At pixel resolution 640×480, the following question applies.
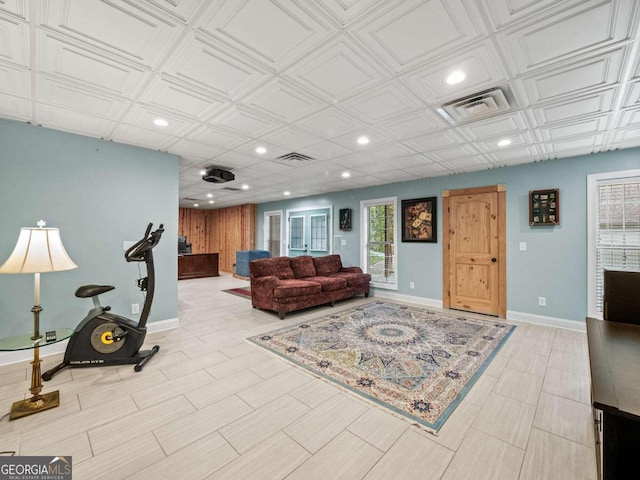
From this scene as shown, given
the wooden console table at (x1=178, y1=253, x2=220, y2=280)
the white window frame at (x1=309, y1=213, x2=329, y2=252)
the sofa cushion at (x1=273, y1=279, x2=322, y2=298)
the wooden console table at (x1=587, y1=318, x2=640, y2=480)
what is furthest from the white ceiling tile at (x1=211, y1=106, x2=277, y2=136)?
the wooden console table at (x1=178, y1=253, x2=220, y2=280)

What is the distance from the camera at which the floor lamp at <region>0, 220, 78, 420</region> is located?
2.00m

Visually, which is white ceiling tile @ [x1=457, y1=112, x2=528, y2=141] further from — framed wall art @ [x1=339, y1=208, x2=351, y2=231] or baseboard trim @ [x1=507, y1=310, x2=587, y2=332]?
framed wall art @ [x1=339, y1=208, x2=351, y2=231]

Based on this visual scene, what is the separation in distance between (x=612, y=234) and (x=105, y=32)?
576cm

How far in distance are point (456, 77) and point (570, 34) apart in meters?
0.64

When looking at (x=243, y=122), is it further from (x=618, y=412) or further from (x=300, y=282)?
(x=618, y=412)

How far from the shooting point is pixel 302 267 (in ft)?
18.5

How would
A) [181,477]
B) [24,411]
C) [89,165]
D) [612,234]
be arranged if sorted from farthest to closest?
1. [612,234]
2. [89,165]
3. [24,411]
4. [181,477]

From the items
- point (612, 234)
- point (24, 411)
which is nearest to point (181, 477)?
point (24, 411)

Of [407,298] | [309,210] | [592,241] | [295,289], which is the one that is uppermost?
[309,210]

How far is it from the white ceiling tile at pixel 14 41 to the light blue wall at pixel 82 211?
146 centimetres

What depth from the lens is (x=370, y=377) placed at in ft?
8.38

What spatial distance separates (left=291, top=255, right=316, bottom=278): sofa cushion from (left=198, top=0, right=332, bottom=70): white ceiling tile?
4.15 meters

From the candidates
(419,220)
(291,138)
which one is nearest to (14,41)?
(291,138)

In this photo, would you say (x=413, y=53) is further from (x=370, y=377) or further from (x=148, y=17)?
(x=370, y=377)
